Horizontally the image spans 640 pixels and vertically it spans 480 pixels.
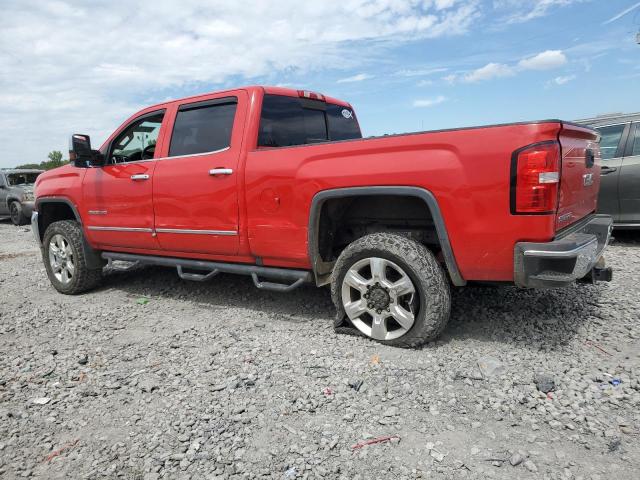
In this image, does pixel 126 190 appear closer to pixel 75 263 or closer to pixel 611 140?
pixel 75 263

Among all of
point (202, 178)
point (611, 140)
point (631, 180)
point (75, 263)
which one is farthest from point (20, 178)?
point (631, 180)

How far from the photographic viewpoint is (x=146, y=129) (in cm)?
Answer: 473

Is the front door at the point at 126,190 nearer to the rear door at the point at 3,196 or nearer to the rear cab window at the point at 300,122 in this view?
the rear cab window at the point at 300,122

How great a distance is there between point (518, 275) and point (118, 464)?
2.34 metres

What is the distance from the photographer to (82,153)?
15.5ft

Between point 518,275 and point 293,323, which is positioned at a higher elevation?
point 518,275

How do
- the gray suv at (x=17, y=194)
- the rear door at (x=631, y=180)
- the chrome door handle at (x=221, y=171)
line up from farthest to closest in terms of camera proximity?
1. the gray suv at (x=17, y=194)
2. the rear door at (x=631, y=180)
3. the chrome door handle at (x=221, y=171)

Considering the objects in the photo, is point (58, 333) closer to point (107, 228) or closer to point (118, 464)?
point (107, 228)

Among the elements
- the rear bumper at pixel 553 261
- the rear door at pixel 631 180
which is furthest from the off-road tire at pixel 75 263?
the rear door at pixel 631 180

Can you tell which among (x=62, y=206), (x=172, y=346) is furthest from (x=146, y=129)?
(x=172, y=346)

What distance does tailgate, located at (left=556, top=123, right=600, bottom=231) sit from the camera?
2799mm

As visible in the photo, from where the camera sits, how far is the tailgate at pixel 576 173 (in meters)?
2.80

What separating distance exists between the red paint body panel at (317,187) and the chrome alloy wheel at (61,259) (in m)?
0.75

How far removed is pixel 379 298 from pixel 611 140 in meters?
4.74
